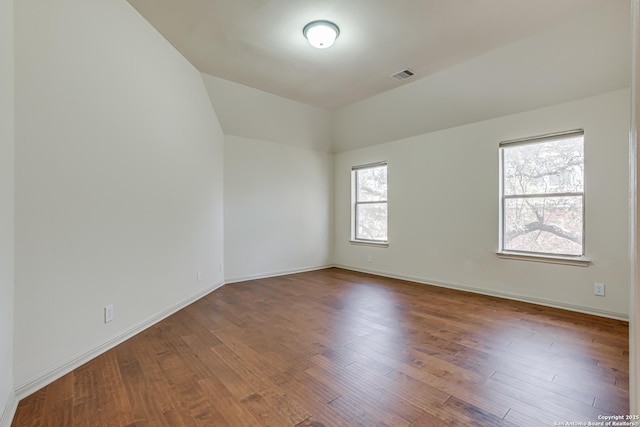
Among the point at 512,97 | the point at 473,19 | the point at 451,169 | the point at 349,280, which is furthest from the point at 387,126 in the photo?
the point at 349,280

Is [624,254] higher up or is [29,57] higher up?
[29,57]

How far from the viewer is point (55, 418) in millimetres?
1621

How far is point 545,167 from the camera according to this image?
3.66 meters

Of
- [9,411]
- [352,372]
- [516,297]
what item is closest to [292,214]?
[516,297]

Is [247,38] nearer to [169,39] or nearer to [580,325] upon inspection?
[169,39]

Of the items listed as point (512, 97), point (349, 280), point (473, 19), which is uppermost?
point (473, 19)

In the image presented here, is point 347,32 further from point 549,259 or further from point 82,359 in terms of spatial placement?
point 82,359

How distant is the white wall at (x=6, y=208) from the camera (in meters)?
1.59

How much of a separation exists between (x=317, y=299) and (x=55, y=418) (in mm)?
2687

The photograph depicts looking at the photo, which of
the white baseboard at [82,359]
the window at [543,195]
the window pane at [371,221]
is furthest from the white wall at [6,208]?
the window pane at [371,221]

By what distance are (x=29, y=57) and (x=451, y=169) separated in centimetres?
454

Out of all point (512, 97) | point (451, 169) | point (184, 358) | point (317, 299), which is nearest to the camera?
point (184, 358)

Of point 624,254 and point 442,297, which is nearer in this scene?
point 624,254

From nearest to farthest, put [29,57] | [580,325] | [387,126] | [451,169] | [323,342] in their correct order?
[29,57] → [323,342] → [580,325] → [451,169] → [387,126]
